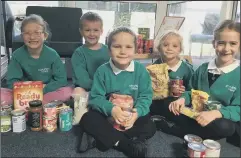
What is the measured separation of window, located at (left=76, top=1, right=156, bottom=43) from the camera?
2.05 m

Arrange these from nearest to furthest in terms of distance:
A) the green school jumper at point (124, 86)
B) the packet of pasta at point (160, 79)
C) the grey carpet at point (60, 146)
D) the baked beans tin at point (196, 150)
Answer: the baked beans tin at point (196, 150), the grey carpet at point (60, 146), the green school jumper at point (124, 86), the packet of pasta at point (160, 79)

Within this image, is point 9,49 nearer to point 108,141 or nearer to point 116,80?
point 116,80

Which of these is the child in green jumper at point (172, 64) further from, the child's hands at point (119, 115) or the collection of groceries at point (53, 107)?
Answer: the child's hands at point (119, 115)

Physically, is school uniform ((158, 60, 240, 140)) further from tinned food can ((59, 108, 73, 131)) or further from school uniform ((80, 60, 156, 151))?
tinned food can ((59, 108, 73, 131))

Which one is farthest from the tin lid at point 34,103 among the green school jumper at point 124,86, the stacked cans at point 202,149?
the stacked cans at point 202,149

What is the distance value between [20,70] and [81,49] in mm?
325

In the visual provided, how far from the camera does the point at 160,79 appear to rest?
3.65 ft

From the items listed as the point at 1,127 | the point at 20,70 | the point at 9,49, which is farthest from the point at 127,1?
the point at 1,127

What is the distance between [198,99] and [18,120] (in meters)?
0.74

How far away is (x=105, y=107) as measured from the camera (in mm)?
928

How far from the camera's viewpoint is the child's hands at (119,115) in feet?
2.91

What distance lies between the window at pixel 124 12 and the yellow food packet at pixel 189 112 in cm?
118

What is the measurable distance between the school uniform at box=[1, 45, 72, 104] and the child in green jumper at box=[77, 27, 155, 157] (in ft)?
0.90

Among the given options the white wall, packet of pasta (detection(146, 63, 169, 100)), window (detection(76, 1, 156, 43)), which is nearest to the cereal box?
packet of pasta (detection(146, 63, 169, 100))
